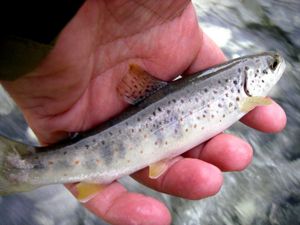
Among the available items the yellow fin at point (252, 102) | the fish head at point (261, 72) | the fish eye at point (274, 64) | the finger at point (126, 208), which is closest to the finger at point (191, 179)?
the finger at point (126, 208)

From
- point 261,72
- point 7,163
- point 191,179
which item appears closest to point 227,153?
point 191,179

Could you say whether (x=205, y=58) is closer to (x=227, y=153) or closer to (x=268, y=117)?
(x=268, y=117)

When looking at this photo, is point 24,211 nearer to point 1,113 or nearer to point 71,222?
point 71,222

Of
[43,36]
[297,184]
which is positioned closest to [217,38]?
[297,184]

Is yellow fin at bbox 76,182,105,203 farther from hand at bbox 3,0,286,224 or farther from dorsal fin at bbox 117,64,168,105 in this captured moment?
dorsal fin at bbox 117,64,168,105

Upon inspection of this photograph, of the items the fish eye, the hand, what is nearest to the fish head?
the fish eye

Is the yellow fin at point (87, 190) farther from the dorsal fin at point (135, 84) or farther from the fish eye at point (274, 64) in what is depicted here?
the fish eye at point (274, 64)

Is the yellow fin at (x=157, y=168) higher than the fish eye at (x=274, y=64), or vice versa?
the fish eye at (x=274, y=64)
